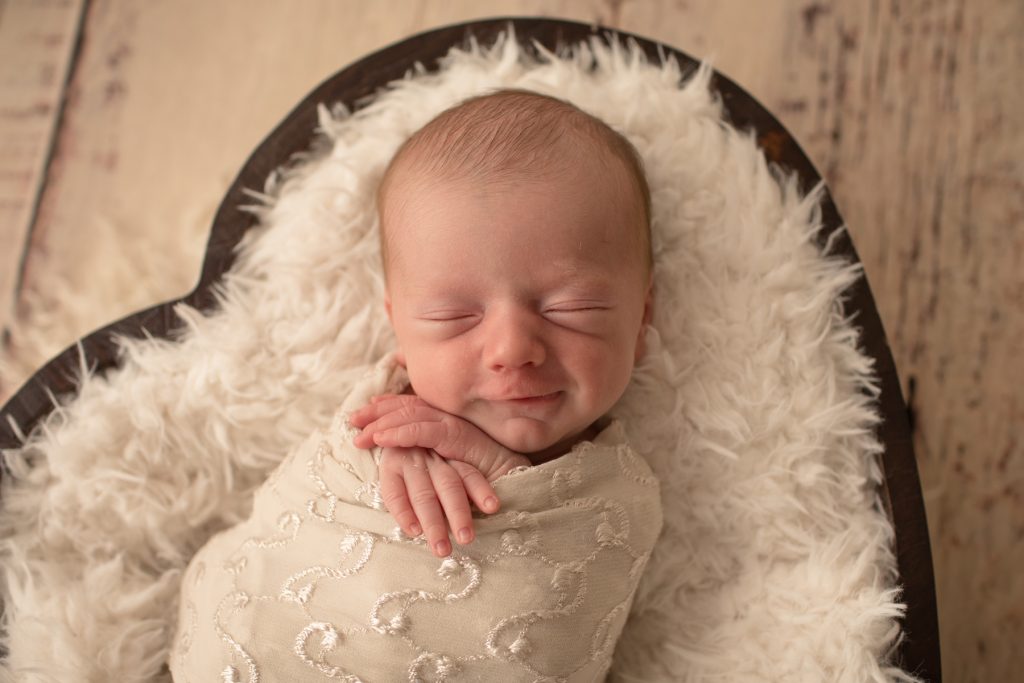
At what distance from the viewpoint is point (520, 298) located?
1.07m

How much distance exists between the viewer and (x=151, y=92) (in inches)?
74.3

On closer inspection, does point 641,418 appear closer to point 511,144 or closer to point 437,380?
point 437,380

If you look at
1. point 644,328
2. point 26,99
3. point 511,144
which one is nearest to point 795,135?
point 644,328

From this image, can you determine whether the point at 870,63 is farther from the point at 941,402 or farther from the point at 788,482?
the point at 788,482

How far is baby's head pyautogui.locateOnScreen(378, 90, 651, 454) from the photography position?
106 centimetres

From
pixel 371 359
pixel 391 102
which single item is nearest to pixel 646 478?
pixel 371 359

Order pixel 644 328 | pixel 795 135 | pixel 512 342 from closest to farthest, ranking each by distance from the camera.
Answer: pixel 512 342
pixel 644 328
pixel 795 135

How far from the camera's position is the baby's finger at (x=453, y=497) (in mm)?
1017

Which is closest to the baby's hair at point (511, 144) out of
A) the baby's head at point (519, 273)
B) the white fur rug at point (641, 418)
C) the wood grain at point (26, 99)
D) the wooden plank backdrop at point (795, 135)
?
the baby's head at point (519, 273)

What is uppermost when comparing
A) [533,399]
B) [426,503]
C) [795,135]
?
Result: [795,135]

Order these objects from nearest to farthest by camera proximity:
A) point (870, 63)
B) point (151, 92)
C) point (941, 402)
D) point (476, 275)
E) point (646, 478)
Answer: point (476, 275)
point (646, 478)
point (941, 402)
point (870, 63)
point (151, 92)

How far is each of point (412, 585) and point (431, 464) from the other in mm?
158

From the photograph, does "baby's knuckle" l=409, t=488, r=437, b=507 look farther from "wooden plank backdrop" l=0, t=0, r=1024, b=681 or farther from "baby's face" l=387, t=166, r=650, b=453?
"wooden plank backdrop" l=0, t=0, r=1024, b=681

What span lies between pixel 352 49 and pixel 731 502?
1326 mm
